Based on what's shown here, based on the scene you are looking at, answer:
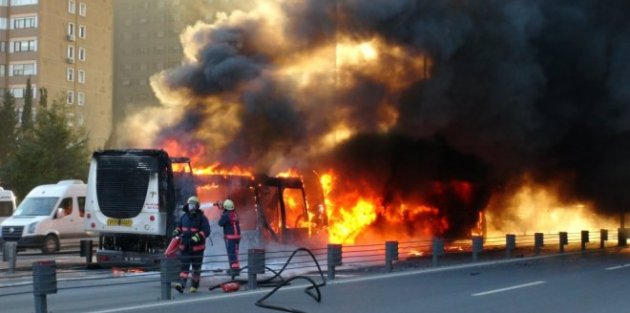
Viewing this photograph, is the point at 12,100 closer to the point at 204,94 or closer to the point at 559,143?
the point at 204,94

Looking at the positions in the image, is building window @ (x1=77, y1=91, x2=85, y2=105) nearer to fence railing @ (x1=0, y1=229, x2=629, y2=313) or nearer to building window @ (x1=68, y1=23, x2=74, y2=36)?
building window @ (x1=68, y1=23, x2=74, y2=36)

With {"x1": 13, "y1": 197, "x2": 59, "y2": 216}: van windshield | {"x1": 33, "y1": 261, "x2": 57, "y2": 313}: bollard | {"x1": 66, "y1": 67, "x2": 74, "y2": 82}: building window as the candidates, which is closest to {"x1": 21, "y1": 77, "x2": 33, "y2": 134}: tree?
{"x1": 66, "y1": 67, "x2": 74, "y2": 82}: building window

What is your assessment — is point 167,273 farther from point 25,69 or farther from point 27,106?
point 25,69

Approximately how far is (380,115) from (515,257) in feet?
18.4

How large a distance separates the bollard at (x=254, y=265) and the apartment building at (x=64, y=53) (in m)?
42.7

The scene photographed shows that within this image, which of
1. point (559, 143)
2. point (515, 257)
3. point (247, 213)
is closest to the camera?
point (247, 213)

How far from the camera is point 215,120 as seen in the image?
21453mm

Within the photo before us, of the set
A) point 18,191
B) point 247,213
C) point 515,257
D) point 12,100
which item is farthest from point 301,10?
point 12,100

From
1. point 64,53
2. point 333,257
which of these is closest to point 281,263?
point 333,257

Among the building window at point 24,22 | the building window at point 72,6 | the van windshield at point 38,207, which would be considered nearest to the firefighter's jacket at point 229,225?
the van windshield at point 38,207

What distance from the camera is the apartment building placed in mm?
55500

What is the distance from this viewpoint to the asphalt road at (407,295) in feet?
35.4

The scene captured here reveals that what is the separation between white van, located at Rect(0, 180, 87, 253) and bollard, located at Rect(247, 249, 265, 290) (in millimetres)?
11703

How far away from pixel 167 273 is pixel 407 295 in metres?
3.77
